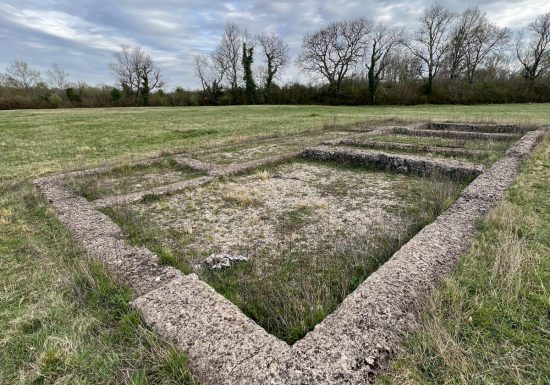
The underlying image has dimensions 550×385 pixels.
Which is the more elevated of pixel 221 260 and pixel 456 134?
pixel 456 134

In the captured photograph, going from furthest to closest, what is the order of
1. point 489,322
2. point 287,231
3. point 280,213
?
1. point 280,213
2. point 287,231
3. point 489,322

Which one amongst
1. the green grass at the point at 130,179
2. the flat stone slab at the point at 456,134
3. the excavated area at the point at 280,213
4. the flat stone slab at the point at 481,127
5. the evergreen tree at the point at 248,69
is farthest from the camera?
the evergreen tree at the point at 248,69

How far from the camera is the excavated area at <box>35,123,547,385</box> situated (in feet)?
6.64

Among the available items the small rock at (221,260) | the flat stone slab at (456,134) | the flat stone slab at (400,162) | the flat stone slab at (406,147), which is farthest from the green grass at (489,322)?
the flat stone slab at (456,134)

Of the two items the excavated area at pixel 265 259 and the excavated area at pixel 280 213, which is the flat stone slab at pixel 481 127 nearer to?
the excavated area at pixel 265 259

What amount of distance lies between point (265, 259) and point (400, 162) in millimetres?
5313

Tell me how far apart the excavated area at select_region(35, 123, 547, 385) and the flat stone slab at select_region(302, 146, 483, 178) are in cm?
6

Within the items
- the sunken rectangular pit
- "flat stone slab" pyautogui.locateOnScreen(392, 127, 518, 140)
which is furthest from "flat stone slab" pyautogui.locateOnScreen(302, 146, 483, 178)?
"flat stone slab" pyautogui.locateOnScreen(392, 127, 518, 140)

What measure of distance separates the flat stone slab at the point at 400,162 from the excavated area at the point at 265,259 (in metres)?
0.06

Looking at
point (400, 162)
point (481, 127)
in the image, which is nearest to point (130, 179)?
point (400, 162)

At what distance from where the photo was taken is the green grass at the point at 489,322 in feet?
6.43

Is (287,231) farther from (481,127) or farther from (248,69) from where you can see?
(248,69)

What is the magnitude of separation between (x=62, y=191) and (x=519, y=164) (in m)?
9.43

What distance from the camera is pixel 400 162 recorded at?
7727 mm
